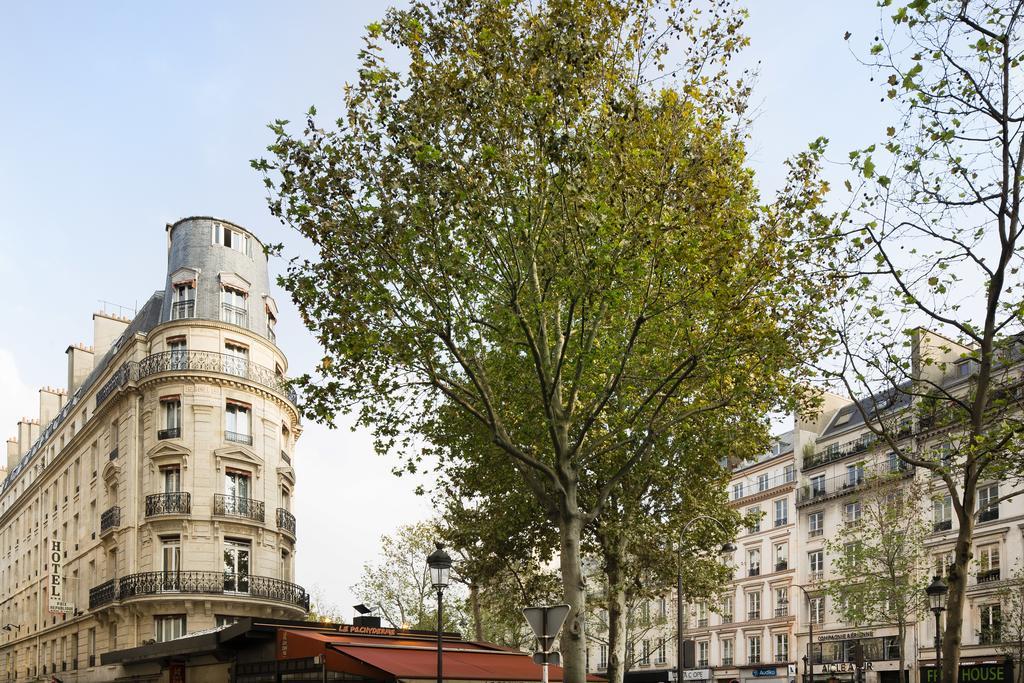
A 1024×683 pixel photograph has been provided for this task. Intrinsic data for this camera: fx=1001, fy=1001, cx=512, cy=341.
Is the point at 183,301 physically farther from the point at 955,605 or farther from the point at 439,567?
the point at 955,605

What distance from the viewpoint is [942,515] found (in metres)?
48.1

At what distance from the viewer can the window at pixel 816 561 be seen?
57.5 m

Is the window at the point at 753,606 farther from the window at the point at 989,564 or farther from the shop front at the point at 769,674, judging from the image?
the window at the point at 989,564

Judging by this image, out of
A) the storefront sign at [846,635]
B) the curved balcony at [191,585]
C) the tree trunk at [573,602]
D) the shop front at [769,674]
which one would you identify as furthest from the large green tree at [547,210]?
the shop front at [769,674]

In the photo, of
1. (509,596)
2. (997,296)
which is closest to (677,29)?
(997,296)

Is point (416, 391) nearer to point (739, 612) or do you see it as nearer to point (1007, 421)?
point (1007, 421)

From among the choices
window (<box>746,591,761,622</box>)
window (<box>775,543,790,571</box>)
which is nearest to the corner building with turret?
window (<box>775,543,790,571</box>)

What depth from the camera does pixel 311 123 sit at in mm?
16531

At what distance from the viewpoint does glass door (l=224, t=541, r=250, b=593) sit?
3606 cm

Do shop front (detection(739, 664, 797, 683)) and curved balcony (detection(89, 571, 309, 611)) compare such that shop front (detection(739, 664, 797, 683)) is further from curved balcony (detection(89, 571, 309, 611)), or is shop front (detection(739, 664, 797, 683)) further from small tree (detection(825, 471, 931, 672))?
curved balcony (detection(89, 571, 309, 611))

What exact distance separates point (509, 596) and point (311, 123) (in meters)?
22.8

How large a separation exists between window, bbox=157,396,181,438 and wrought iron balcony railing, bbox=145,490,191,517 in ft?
7.43

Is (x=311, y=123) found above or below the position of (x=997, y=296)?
above

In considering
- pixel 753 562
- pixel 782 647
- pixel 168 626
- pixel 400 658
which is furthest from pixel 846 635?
pixel 400 658
